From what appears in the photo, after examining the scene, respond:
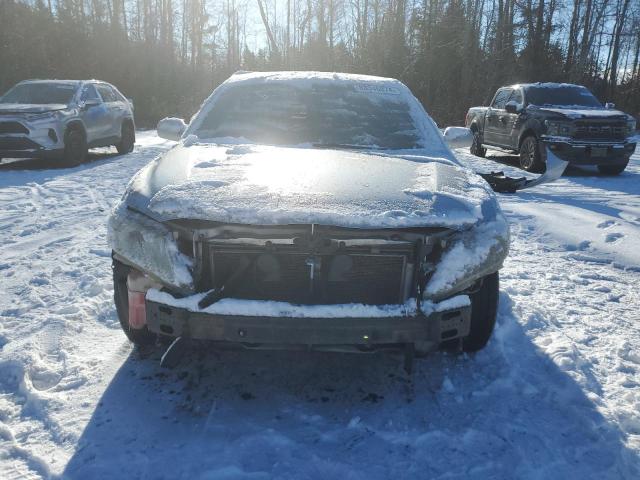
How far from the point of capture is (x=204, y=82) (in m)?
33.6

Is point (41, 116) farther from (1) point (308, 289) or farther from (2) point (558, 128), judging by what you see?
(2) point (558, 128)

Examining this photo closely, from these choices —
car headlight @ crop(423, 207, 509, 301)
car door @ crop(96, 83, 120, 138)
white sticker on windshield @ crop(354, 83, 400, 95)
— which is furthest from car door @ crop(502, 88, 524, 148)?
car headlight @ crop(423, 207, 509, 301)

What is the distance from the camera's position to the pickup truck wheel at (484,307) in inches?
108

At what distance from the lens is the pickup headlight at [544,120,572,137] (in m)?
9.77

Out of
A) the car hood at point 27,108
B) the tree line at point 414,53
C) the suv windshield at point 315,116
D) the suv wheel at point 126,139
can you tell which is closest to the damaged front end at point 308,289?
the suv windshield at point 315,116

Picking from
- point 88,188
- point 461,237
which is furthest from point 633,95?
point 461,237

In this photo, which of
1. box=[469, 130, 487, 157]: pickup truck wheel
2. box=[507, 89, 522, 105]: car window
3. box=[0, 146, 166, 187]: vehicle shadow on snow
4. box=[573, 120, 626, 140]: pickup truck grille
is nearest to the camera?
box=[0, 146, 166, 187]: vehicle shadow on snow

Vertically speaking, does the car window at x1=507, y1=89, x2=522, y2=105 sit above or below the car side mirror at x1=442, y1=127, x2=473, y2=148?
above

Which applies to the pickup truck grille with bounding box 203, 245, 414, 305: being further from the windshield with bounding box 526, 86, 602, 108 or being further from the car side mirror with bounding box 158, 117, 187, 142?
the windshield with bounding box 526, 86, 602, 108

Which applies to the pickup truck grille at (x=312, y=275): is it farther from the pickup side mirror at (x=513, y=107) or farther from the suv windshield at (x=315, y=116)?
the pickup side mirror at (x=513, y=107)

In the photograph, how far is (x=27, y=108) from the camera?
9.48m

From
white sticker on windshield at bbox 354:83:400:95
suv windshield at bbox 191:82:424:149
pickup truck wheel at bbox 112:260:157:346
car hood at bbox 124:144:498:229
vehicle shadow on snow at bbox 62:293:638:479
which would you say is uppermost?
white sticker on windshield at bbox 354:83:400:95

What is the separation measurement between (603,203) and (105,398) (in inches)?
284

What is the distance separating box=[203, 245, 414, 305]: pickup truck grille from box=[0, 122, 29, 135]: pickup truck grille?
28.5ft
